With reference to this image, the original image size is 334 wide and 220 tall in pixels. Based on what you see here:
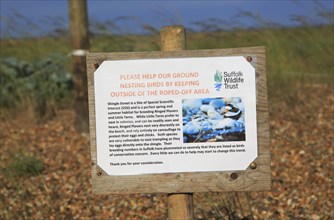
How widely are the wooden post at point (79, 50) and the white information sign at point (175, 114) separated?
15.1ft

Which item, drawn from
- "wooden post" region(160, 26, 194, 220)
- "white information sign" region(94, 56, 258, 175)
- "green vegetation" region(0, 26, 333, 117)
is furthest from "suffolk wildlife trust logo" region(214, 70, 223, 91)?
"green vegetation" region(0, 26, 333, 117)

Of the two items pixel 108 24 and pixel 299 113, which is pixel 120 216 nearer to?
pixel 299 113

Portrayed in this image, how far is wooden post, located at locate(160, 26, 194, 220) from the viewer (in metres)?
3.60

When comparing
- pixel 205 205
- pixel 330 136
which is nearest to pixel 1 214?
pixel 205 205

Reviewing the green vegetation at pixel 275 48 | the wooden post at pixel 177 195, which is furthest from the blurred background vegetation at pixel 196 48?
the wooden post at pixel 177 195

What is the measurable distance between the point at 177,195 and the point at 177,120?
1.43 ft

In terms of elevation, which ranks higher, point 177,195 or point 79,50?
point 79,50

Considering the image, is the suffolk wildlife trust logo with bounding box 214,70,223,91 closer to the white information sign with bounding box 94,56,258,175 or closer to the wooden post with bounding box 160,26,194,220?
the white information sign with bounding box 94,56,258,175

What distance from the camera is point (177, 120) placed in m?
3.46

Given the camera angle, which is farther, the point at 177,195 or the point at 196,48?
the point at 196,48

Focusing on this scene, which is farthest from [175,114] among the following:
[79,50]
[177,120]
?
[79,50]

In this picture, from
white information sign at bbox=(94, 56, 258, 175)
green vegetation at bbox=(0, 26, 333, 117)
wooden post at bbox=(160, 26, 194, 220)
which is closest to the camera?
white information sign at bbox=(94, 56, 258, 175)

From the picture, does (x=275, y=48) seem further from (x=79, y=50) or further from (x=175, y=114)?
(x=175, y=114)

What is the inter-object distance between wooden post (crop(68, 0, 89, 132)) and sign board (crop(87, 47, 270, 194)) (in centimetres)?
457
